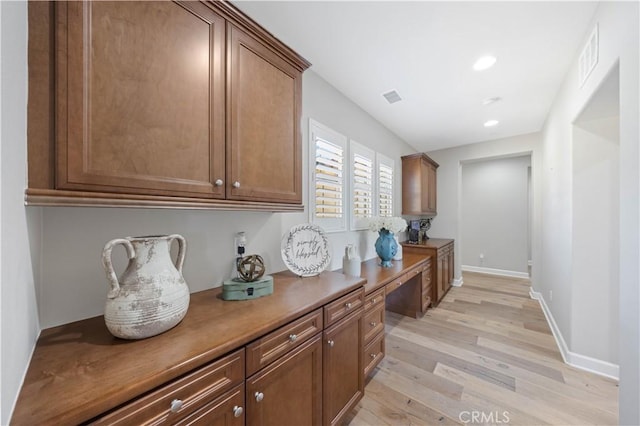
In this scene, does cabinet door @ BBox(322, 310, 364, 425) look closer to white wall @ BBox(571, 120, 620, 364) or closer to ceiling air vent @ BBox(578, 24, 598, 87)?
white wall @ BBox(571, 120, 620, 364)

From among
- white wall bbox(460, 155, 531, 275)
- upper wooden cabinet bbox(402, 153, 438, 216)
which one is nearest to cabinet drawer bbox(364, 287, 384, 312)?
upper wooden cabinet bbox(402, 153, 438, 216)

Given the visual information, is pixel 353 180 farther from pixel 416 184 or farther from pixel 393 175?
pixel 416 184

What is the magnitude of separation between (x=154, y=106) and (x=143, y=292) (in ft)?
2.33

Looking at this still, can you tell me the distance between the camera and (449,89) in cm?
242

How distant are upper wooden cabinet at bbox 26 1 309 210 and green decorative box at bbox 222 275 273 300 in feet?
1.42

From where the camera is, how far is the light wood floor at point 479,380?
5.25 ft

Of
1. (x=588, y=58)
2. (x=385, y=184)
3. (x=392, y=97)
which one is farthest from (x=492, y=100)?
(x=385, y=184)

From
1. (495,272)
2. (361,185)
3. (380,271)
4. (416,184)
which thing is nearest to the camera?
(380,271)

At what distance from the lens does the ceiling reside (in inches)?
58.7

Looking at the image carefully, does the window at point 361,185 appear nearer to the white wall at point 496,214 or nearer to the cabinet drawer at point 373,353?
the cabinet drawer at point 373,353

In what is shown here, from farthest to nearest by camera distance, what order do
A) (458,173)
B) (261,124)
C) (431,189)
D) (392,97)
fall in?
(458,173)
(431,189)
(392,97)
(261,124)

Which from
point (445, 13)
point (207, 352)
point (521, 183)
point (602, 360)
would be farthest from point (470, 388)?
point (521, 183)

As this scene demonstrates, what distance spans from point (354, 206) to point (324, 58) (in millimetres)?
1497
